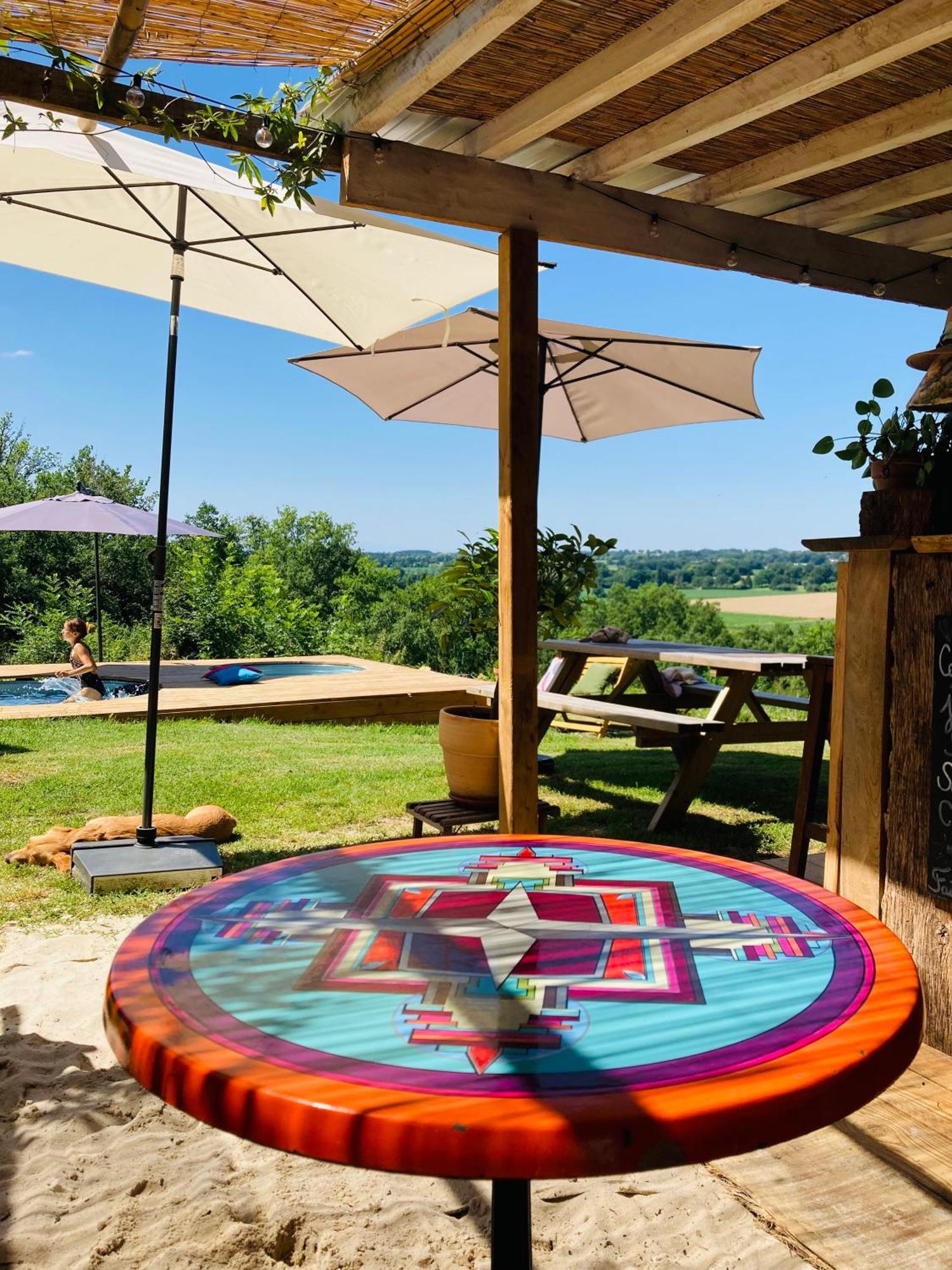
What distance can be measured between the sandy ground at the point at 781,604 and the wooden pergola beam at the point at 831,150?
20615 mm

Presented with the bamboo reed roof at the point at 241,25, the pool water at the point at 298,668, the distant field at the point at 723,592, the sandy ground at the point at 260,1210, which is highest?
the bamboo reed roof at the point at 241,25

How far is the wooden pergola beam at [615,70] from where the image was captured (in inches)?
112

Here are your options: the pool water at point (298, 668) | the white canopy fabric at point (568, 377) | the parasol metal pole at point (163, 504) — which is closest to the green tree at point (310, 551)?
the pool water at point (298, 668)

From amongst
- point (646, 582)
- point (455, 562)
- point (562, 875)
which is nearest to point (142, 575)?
point (646, 582)

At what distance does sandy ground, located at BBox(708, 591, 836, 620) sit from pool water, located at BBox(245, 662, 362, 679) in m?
14.7

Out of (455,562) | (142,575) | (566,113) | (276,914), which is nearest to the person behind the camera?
(276,914)

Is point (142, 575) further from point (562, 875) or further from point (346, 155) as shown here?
point (562, 875)

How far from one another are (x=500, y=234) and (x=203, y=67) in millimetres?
1128

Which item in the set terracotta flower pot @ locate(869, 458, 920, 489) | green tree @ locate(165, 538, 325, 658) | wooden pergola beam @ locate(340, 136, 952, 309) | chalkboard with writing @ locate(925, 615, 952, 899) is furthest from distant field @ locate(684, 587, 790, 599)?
chalkboard with writing @ locate(925, 615, 952, 899)

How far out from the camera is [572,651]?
20.2ft

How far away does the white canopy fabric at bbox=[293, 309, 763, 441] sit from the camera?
517cm

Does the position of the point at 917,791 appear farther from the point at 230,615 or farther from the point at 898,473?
the point at 230,615

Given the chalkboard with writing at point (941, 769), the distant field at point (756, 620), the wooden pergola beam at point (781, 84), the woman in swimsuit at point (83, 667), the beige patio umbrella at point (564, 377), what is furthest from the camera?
the distant field at point (756, 620)

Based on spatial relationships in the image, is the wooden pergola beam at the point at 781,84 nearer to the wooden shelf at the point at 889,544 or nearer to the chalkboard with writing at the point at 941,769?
the wooden shelf at the point at 889,544
